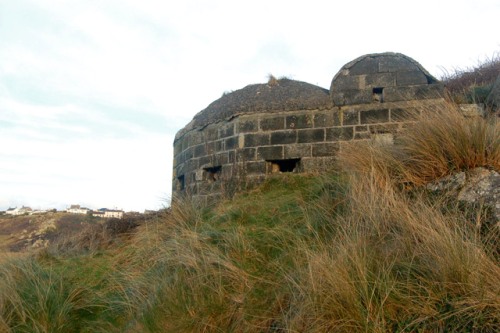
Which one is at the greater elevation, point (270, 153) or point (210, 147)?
point (210, 147)

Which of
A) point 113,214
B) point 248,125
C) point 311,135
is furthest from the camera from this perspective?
point 113,214

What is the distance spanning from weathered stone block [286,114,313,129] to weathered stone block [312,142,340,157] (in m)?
0.36

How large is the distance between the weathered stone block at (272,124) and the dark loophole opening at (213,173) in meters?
1.13

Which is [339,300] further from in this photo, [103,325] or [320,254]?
[103,325]

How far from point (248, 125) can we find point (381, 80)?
2.21 meters

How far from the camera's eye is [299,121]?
8.59m

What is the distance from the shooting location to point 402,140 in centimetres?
587

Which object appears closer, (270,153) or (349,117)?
(349,117)

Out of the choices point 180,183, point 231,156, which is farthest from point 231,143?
point 180,183

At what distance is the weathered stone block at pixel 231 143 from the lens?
29.2 ft

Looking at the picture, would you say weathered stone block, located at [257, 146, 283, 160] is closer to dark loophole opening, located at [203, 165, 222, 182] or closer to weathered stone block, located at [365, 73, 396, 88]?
dark loophole opening, located at [203, 165, 222, 182]

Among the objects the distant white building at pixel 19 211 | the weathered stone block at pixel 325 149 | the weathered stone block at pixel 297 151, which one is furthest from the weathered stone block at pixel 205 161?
the distant white building at pixel 19 211

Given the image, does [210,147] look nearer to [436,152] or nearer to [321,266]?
[436,152]

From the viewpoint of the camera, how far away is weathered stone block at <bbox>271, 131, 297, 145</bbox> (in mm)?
8594
